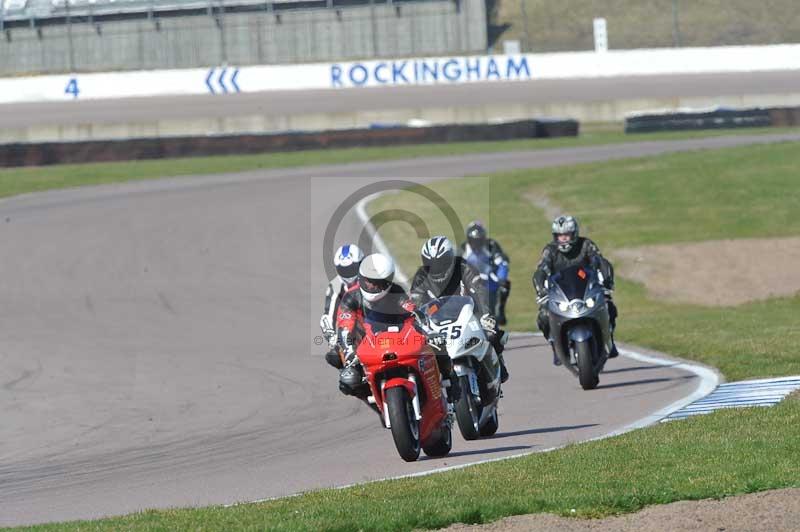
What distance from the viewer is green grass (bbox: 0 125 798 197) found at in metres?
37.8

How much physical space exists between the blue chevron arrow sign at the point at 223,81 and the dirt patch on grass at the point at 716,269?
3435 centimetres

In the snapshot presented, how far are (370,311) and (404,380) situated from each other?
59cm

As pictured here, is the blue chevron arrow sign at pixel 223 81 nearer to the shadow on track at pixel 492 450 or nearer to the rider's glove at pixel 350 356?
the shadow on track at pixel 492 450

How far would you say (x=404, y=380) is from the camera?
9.66 metres

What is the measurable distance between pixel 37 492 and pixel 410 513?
348 centimetres

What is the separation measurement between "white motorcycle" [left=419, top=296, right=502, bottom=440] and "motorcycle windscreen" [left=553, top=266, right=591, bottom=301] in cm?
279

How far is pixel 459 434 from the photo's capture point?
39.0 feet

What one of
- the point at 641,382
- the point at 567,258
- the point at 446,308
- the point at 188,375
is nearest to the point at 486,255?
the point at 567,258

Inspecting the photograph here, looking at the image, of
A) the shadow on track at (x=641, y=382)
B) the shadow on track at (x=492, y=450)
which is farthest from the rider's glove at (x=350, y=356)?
the shadow on track at (x=641, y=382)

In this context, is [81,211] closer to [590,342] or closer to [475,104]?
[590,342]

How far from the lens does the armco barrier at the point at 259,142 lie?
40594 millimetres

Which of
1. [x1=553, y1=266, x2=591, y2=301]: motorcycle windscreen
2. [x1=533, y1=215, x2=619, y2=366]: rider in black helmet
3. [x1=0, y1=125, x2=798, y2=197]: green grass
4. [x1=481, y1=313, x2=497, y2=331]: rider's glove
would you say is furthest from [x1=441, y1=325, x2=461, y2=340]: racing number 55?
[x1=0, y1=125, x2=798, y2=197]: green grass

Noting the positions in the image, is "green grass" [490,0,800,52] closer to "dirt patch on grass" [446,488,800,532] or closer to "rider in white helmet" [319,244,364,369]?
"rider in white helmet" [319,244,364,369]

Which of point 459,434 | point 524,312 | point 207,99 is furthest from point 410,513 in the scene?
point 207,99
